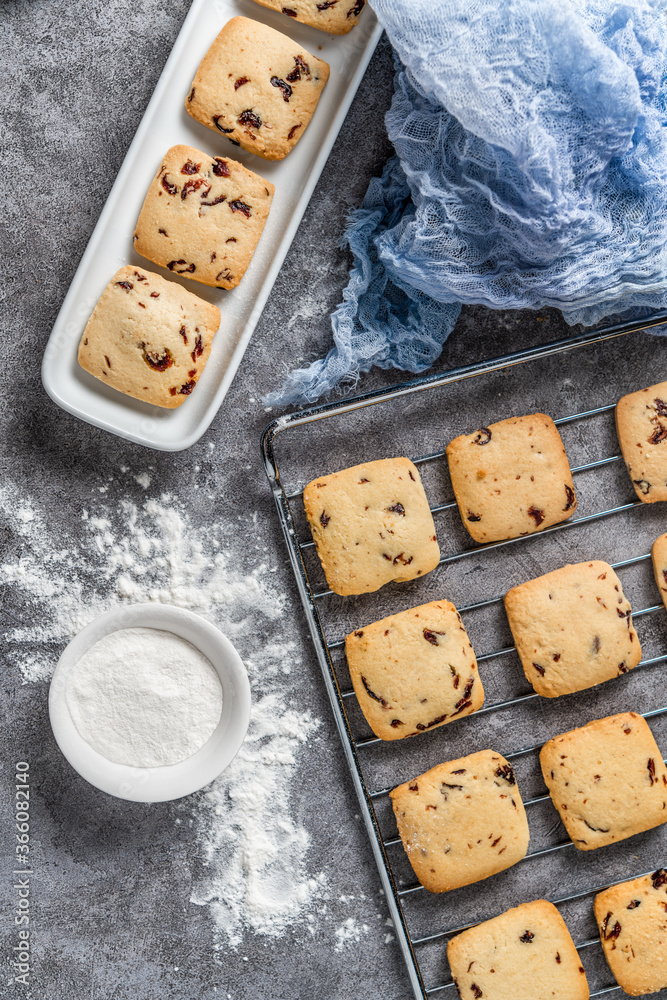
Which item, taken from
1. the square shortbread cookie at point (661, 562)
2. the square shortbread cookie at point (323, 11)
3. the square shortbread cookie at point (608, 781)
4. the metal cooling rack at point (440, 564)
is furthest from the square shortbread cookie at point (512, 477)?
the square shortbread cookie at point (323, 11)

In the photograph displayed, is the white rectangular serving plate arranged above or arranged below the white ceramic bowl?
above

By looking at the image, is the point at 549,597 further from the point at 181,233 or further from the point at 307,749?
the point at 181,233

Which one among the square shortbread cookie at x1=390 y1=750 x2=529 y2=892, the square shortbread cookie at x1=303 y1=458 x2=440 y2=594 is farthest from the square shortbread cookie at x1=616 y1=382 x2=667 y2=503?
the square shortbread cookie at x1=390 y1=750 x2=529 y2=892

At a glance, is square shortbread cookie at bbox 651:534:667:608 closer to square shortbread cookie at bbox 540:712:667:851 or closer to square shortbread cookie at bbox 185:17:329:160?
square shortbread cookie at bbox 540:712:667:851

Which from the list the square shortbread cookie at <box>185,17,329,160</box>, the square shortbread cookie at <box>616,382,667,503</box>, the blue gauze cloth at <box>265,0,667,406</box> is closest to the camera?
the blue gauze cloth at <box>265,0,667,406</box>

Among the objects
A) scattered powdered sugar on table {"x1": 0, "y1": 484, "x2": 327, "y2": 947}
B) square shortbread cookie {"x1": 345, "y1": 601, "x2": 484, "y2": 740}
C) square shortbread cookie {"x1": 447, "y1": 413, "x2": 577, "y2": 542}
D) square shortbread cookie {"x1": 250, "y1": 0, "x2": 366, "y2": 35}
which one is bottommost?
scattered powdered sugar on table {"x1": 0, "y1": 484, "x2": 327, "y2": 947}

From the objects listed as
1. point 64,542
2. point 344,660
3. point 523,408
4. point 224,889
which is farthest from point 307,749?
point 523,408
